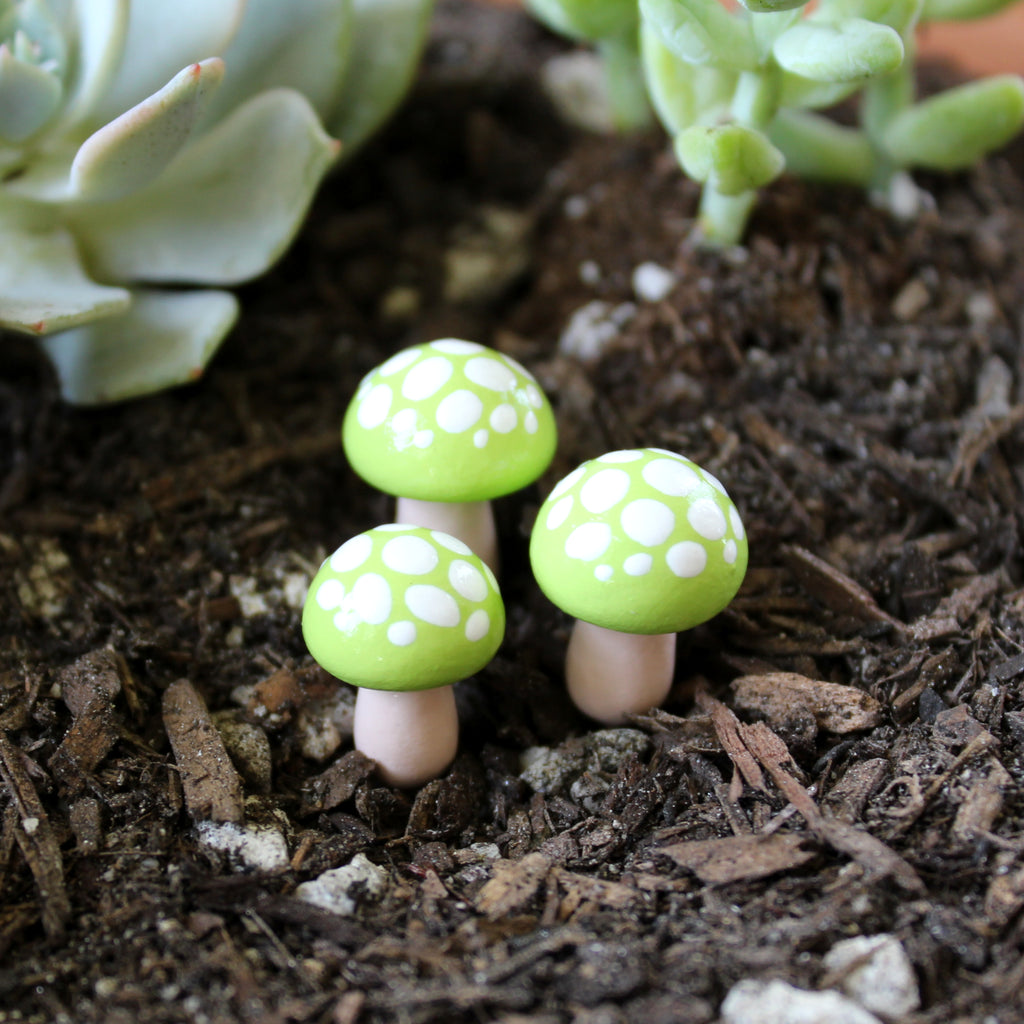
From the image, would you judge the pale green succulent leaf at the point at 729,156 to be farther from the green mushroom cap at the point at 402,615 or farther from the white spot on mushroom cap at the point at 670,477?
the green mushroom cap at the point at 402,615

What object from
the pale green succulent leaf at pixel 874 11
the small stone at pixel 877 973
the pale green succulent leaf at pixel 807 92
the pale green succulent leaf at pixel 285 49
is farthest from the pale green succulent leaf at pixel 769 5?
the small stone at pixel 877 973

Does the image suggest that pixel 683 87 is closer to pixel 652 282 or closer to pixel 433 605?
pixel 652 282

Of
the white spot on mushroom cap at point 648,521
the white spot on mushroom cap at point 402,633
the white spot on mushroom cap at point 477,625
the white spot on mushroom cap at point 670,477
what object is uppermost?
the white spot on mushroom cap at point 670,477

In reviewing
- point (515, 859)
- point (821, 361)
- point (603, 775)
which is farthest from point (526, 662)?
point (821, 361)

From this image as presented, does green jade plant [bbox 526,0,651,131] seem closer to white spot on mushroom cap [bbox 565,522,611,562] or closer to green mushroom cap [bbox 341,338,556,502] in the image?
green mushroom cap [bbox 341,338,556,502]

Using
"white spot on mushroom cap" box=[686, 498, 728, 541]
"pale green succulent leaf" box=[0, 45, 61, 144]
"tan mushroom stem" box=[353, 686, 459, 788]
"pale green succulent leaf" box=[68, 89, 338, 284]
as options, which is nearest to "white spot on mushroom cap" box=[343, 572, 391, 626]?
"tan mushroom stem" box=[353, 686, 459, 788]

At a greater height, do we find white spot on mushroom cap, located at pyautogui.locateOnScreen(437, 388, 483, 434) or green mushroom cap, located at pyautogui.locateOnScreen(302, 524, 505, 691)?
white spot on mushroom cap, located at pyautogui.locateOnScreen(437, 388, 483, 434)

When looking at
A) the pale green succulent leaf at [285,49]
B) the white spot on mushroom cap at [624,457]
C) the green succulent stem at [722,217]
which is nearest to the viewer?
the white spot on mushroom cap at [624,457]
